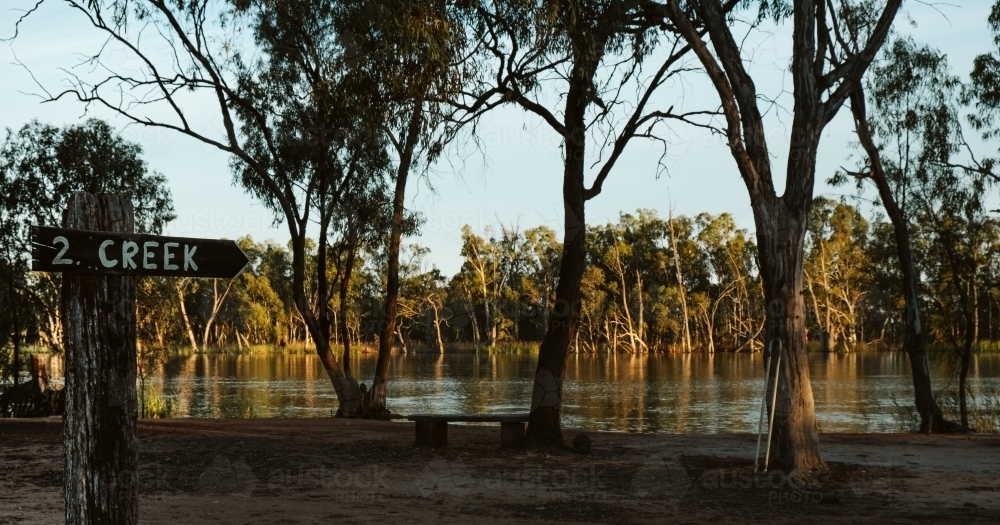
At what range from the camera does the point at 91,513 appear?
3354 millimetres

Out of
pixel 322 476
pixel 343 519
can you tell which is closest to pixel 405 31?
pixel 322 476

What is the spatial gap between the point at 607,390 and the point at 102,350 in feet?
80.6

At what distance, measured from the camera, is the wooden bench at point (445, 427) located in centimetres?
982

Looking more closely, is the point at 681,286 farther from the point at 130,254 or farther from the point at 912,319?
the point at 130,254

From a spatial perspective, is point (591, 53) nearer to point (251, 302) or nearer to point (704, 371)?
point (704, 371)

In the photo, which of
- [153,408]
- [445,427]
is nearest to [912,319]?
[445,427]

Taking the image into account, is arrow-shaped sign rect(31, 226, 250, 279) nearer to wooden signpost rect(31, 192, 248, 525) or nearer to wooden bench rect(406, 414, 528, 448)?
wooden signpost rect(31, 192, 248, 525)

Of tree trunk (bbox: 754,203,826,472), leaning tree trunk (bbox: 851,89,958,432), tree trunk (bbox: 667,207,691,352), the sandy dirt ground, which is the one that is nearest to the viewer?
the sandy dirt ground

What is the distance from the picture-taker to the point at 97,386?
3.38 meters

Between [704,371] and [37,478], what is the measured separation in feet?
103

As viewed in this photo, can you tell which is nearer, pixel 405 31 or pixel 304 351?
pixel 405 31

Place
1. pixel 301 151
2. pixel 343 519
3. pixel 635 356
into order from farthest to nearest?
pixel 635 356, pixel 301 151, pixel 343 519

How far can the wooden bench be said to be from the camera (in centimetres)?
982

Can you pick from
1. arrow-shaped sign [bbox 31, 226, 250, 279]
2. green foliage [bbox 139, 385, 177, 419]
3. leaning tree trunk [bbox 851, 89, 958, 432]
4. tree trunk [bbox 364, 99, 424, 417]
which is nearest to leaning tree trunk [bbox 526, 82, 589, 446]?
tree trunk [bbox 364, 99, 424, 417]
